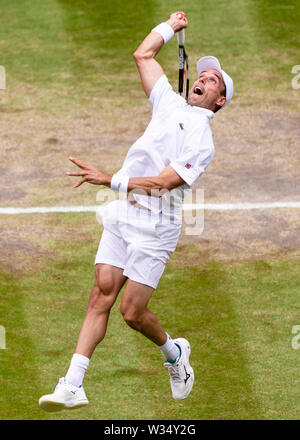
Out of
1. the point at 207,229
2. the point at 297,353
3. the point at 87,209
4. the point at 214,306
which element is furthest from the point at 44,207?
the point at 297,353

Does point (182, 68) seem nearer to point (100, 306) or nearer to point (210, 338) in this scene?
point (100, 306)

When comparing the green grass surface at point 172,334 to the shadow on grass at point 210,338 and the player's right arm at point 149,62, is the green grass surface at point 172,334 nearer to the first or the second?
the shadow on grass at point 210,338

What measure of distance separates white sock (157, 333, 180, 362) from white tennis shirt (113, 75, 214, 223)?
1319mm

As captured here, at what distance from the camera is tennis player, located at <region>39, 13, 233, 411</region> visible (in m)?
10.4

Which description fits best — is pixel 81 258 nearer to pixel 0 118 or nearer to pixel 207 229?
pixel 207 229

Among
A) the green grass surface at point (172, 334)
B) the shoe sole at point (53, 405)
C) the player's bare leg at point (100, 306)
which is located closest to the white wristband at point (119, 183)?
the player's bare leg at point (100, 306)

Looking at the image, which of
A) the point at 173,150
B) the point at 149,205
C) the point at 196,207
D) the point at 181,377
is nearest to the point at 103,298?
the point at 149,205

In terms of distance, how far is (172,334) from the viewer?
40.7 feet

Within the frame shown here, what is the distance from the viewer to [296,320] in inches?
501

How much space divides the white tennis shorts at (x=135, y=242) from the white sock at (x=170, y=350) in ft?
2.41

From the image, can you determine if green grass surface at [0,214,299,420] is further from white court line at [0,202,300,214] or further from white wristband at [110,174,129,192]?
white wristband at [110,174,129,192]

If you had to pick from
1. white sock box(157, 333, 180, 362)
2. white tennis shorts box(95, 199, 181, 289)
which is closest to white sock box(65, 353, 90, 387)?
white tennis shorts box(95, 199, 181, 289)

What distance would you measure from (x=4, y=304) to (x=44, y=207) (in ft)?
7.71

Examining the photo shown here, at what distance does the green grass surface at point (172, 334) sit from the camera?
37.7 feet
